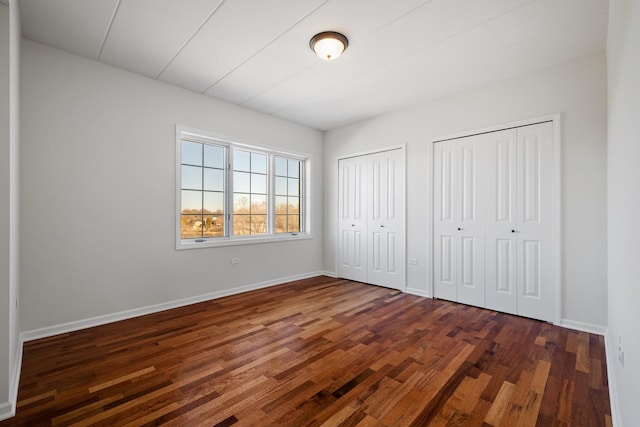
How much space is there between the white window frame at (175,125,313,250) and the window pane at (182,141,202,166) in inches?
2.6

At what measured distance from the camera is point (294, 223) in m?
5.21

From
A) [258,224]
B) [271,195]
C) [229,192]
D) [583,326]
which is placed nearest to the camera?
[583,326]

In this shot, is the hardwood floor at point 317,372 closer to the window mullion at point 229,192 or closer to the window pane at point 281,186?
the window mullion at point 229,192

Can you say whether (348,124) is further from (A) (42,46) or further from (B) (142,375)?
(B) (142,375)

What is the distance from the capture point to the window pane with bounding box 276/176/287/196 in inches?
194

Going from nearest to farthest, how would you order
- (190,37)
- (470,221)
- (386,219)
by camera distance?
(190,37) → (470,221) → (386,219)

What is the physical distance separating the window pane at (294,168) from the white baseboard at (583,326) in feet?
13.4

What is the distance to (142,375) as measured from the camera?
2.11 meters

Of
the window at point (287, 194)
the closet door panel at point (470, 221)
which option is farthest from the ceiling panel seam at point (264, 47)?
the closet door panel at point (470, 221)

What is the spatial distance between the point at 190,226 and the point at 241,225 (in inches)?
29.6

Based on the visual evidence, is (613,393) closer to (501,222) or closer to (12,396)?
(501,222)

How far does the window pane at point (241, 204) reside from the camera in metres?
4.32

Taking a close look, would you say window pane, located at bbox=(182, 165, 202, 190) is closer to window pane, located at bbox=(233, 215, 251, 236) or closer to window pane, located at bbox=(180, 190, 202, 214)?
window pane, located at bbox=(180, 190, 202, 214)

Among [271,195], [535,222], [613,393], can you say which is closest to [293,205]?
[271,195]
